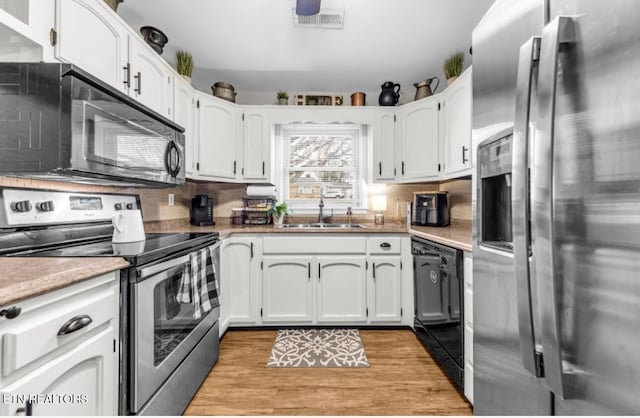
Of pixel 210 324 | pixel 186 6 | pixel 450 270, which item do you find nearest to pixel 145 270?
pixel 210 324

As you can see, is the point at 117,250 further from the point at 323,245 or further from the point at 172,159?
the point at 323,245

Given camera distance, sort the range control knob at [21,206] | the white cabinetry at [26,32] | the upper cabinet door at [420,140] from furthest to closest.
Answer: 1. the upper cabinet door at [420,140]
2. the range control knob at [21,206]
3. the white cabinetry at [26,32]

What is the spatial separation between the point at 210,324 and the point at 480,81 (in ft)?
6.42

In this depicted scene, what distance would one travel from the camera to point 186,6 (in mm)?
1878

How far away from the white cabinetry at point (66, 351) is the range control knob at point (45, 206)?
0.69 meters

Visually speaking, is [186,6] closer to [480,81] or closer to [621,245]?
[480,81]

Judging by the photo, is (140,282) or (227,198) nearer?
(140,282)

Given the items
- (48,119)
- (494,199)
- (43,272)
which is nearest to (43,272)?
(43,272)

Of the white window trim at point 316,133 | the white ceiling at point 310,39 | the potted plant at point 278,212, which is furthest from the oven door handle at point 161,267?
the white window trim at point 316,133

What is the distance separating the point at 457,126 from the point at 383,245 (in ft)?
3.67

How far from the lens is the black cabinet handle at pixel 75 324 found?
82 cm

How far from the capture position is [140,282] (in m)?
1.11

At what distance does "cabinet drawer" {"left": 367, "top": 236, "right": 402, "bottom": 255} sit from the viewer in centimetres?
249

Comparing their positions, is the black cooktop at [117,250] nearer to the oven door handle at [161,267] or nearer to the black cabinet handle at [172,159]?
the oven door handle at [161,267]
